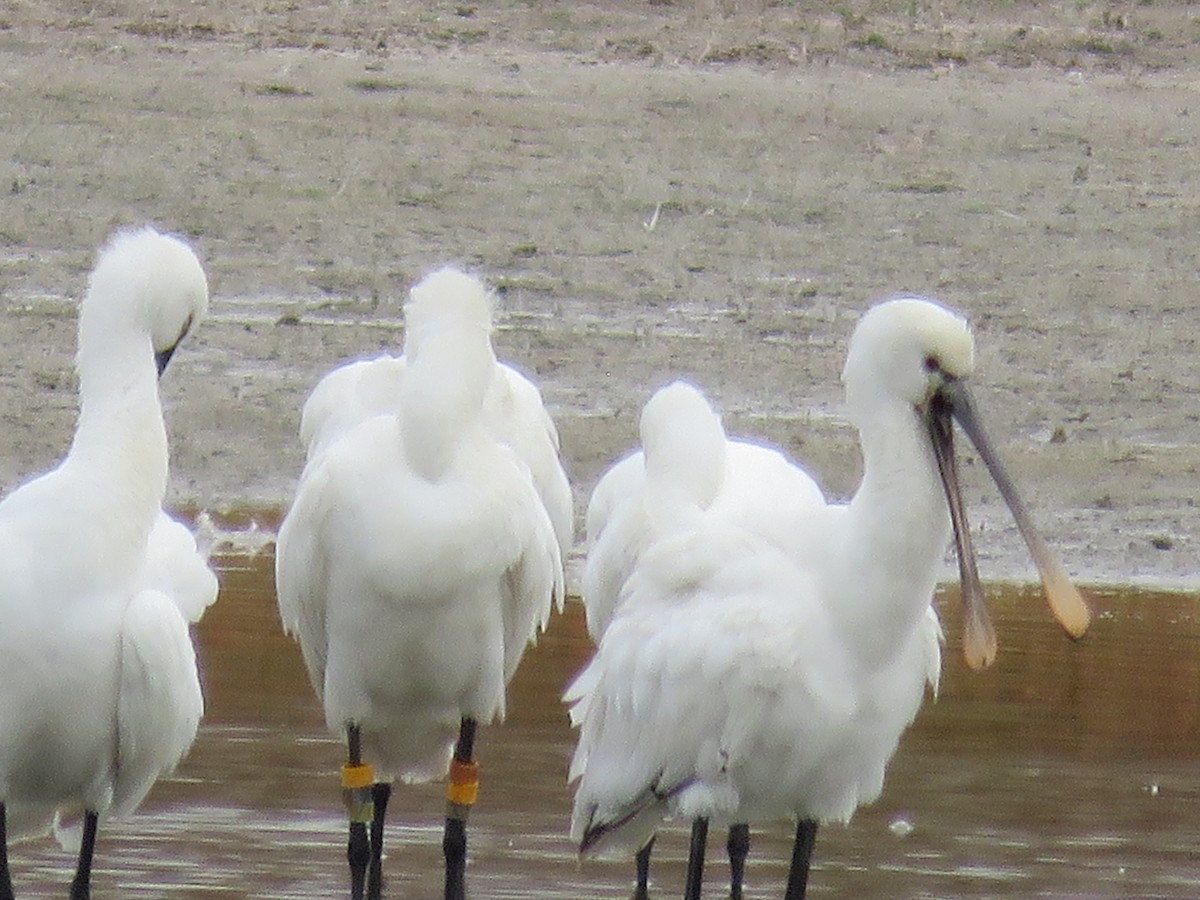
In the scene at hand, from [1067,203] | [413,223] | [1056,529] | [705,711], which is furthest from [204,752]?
[1067,203]

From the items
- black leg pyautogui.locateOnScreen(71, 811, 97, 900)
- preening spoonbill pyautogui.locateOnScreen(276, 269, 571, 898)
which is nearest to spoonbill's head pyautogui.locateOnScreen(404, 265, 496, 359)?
preening spoonbill pyautogui.locateOnScreen(276, 269, 571, 898)

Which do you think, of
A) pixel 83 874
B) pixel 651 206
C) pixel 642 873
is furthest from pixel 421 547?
pixel 651 206

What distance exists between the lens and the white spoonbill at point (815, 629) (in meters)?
7.18

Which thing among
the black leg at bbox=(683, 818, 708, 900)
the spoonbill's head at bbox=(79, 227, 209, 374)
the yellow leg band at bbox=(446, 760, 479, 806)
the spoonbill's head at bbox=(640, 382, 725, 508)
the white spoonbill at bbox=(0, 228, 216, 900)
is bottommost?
the black leg at bbox=(683, 818, 708, 900)

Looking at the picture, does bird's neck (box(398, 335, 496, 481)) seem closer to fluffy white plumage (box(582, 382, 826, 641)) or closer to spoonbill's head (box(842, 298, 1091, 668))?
fluffy white plumage (box(582, 382, 826, 641))

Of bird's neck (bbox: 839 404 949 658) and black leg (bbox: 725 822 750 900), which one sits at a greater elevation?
bird's neck (bbox: 839 404 949 658)

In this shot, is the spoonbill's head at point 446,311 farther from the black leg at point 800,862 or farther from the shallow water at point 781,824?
the black leg at point 800,862

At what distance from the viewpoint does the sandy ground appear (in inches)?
526

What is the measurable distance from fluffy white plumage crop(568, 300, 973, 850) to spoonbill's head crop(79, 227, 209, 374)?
1232mm

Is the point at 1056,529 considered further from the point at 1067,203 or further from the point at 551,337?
the point at 1067,203

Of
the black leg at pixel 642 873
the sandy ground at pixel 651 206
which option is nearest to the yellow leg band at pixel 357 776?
the black leg at pixel 642 873

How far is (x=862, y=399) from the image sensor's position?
7.31 meters

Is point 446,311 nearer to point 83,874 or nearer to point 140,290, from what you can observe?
point 140,290

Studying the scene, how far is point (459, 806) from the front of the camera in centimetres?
831
